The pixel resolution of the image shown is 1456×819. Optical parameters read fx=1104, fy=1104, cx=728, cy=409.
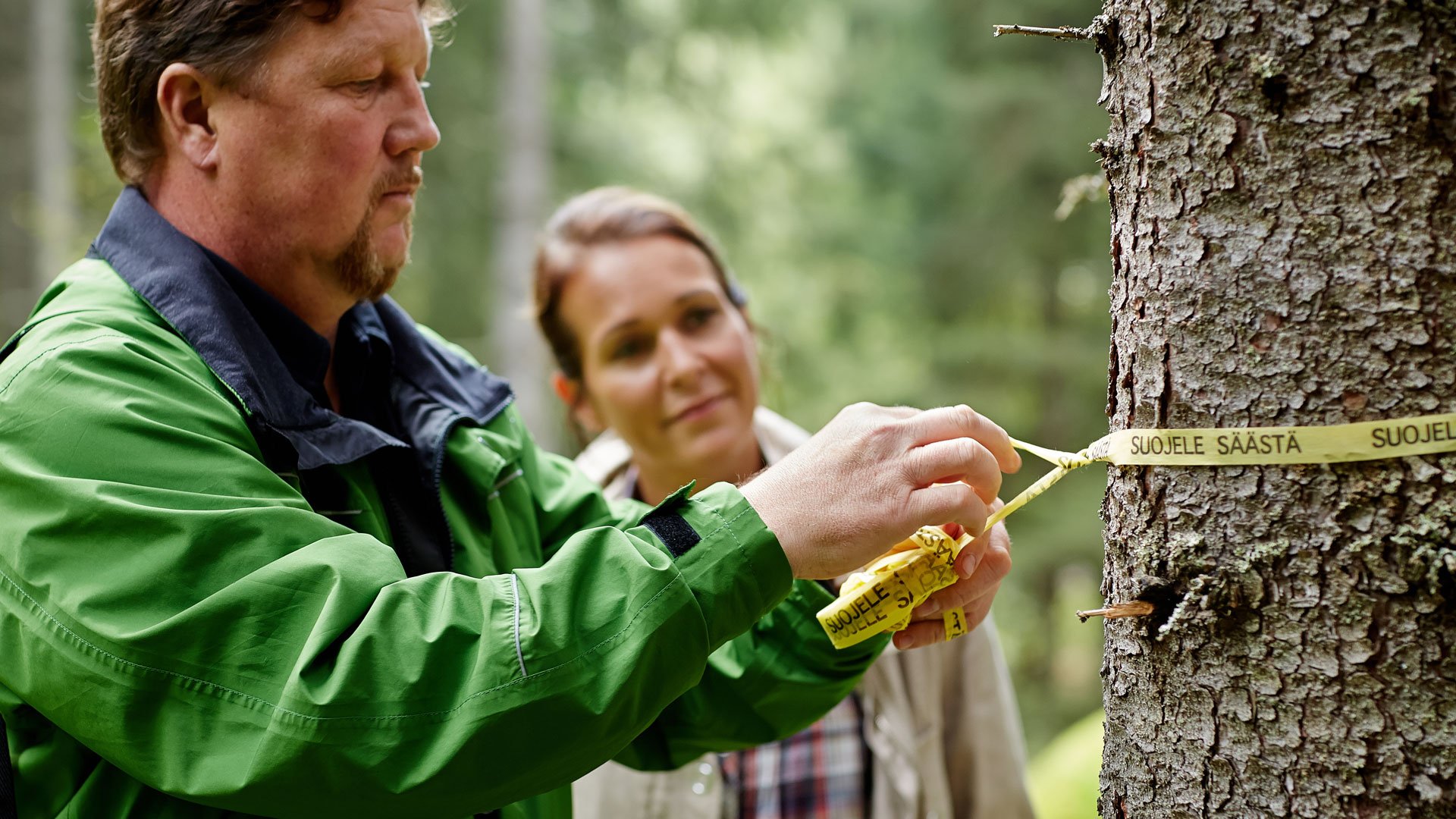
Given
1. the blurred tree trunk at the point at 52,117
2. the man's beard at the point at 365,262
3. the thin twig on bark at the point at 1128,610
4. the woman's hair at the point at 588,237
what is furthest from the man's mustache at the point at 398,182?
the blurred tree trunk at the point at 52,117

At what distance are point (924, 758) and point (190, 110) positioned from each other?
7.90ft

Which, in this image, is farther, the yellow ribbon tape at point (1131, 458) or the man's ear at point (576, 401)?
the man's ear at point (576, 401)

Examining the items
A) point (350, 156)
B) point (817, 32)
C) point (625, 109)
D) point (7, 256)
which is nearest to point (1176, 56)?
point (350, 156)

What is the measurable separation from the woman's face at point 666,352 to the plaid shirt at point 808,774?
84 cm

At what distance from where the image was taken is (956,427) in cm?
178

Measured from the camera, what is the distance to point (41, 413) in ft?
5.14

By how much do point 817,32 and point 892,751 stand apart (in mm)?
12282

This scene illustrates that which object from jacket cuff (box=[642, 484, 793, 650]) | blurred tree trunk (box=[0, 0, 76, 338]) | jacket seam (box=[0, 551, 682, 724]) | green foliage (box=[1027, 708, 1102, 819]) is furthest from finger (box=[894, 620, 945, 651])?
blurred tree trunk (box=[0, 0, 76, 338])

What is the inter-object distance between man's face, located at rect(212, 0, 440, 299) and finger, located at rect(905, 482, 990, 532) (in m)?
1.15

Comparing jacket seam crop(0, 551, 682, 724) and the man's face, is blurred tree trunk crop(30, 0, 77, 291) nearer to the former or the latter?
the man's face

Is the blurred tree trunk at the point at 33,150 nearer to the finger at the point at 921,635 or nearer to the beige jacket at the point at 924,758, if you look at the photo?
the beige jacket at the point at 924,758

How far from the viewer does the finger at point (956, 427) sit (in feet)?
5.76

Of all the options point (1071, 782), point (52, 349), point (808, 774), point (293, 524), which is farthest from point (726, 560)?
point (1071, 782)

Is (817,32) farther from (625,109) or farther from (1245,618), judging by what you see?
(1245,618)
